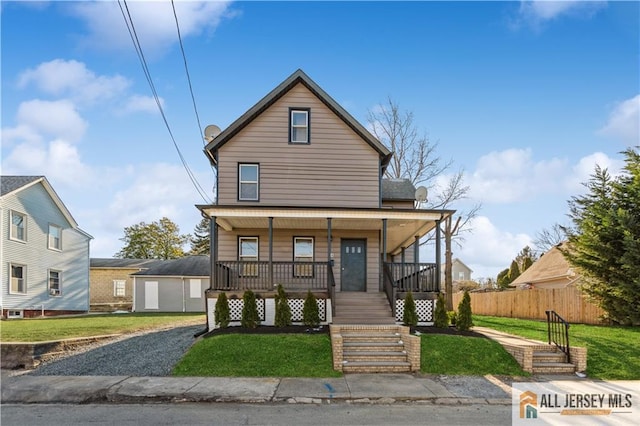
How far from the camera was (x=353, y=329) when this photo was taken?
12.1 metres

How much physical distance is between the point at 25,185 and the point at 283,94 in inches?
591

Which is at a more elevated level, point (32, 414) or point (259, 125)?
point (259, 125)

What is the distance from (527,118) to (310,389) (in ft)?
45.0

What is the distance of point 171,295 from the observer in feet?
94.7

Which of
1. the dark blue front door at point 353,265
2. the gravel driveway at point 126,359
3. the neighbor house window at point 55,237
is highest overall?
the neighbor house window at point 55,237

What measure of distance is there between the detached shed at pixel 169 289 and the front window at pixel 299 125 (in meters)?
15.3

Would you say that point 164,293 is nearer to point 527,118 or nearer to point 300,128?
point 300,128

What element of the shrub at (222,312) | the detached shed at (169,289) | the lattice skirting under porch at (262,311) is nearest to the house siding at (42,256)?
the detached shed at (169,289)

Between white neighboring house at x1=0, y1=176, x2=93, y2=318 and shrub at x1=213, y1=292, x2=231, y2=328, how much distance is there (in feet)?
46.1

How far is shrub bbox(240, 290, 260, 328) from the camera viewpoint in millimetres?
12844

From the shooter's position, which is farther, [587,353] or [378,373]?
[587,353]

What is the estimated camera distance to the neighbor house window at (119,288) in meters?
33.5

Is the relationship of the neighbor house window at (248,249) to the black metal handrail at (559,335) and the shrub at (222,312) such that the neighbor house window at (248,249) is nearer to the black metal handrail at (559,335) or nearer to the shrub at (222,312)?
the shrub at (222,312)

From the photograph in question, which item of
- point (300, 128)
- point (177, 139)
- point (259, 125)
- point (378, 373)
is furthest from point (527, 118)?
point (177, 139)
